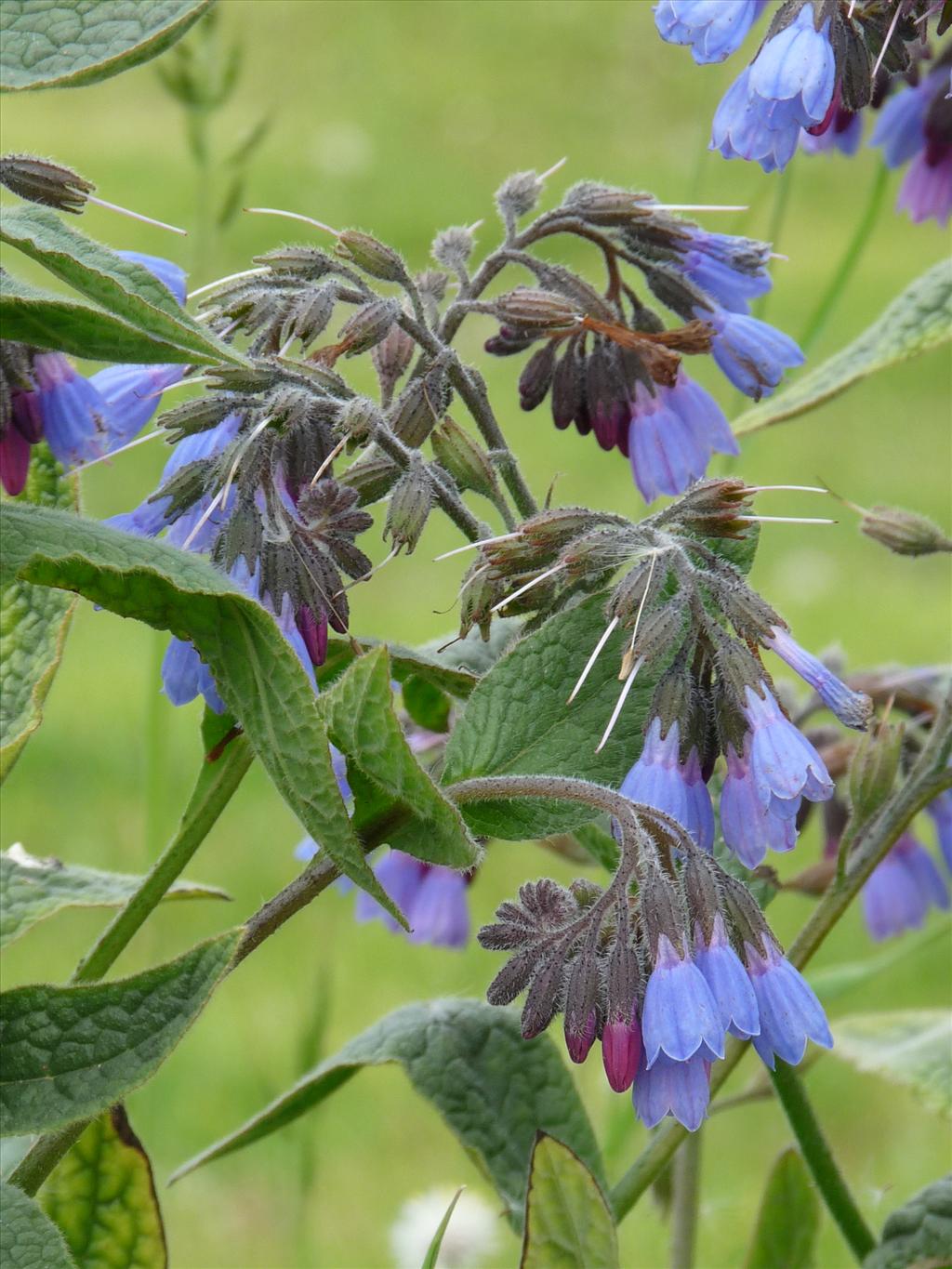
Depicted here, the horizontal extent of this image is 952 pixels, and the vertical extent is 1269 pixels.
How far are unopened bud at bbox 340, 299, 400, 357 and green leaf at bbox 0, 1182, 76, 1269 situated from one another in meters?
0.35

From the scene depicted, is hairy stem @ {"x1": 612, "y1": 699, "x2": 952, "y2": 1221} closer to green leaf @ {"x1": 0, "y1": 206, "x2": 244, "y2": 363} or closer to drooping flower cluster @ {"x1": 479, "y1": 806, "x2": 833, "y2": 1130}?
drooping flower cluster @ {"x1": 479, "y1": 806, "x2": 833, "y2": 1130}

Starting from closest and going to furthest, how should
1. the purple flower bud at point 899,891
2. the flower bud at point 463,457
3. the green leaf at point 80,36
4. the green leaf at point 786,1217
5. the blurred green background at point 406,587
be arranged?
the green leaf at point 80,36 → the flower bud at point 463,457 → the green leaf at point 786,1217 → the purple flower bud at point 899,891 → the blurred green background at point 406,587

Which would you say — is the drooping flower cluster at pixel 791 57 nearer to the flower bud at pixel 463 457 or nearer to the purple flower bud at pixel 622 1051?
the flower bud at pixel 463 457

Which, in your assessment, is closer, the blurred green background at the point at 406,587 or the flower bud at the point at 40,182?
the flower bud at the point at 40,182

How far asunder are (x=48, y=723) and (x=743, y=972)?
2723mm

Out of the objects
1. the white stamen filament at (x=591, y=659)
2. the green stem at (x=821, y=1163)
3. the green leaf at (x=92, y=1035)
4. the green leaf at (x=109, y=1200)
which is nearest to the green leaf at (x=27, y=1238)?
the green leaf at (x=92, y=1035)

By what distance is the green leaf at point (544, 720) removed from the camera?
2.34 feet

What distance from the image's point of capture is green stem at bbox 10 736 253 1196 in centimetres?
75

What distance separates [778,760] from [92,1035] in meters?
0.27

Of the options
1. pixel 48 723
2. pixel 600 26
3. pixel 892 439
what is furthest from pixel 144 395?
pixel 600 26

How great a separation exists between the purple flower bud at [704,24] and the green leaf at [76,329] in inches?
12.4

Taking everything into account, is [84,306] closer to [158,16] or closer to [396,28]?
[158,16]

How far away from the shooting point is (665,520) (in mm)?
735

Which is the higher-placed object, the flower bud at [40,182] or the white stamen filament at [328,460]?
the flower bud at [40,182]
